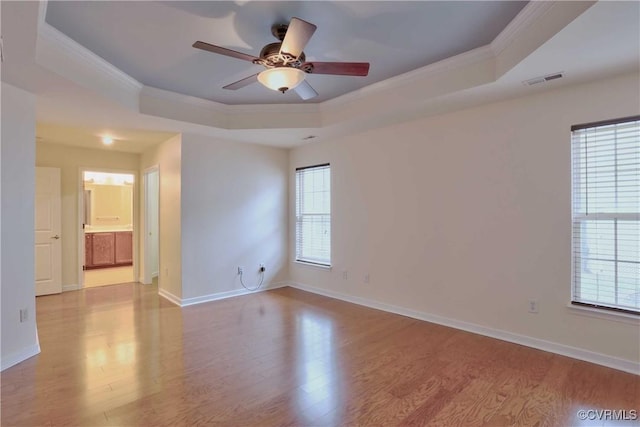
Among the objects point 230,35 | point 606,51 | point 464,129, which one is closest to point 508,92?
point 464,129

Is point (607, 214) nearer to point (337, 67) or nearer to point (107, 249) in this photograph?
point (337, 67)

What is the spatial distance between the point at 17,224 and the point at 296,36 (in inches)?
117

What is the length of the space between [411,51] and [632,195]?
7.36ft

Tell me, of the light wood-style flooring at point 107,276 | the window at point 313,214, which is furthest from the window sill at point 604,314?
the light wood-style flooring at point 107,276

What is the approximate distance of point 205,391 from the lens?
2.39 meters

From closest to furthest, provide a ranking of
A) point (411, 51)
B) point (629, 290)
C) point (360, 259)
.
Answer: point (629, 290), point (411, 51), point (360, 259)

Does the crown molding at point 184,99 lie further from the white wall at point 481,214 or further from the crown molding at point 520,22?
the crown molding at point 520,22

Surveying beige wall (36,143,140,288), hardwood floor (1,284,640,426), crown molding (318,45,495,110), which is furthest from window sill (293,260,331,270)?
beige wall (36,143,140,288)

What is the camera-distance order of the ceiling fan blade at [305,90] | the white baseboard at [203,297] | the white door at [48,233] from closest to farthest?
the ceiling fan blade at [305,90]
the white baseboard at [203,297]
the white door at [48,233]

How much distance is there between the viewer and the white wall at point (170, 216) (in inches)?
185

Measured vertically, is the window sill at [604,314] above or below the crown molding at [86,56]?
below

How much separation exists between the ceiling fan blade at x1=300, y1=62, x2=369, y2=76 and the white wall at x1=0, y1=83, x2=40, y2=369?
261 cm

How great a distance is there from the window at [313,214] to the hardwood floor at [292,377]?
1.67 metres

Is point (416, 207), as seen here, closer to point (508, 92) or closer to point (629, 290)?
point (508, 92)
